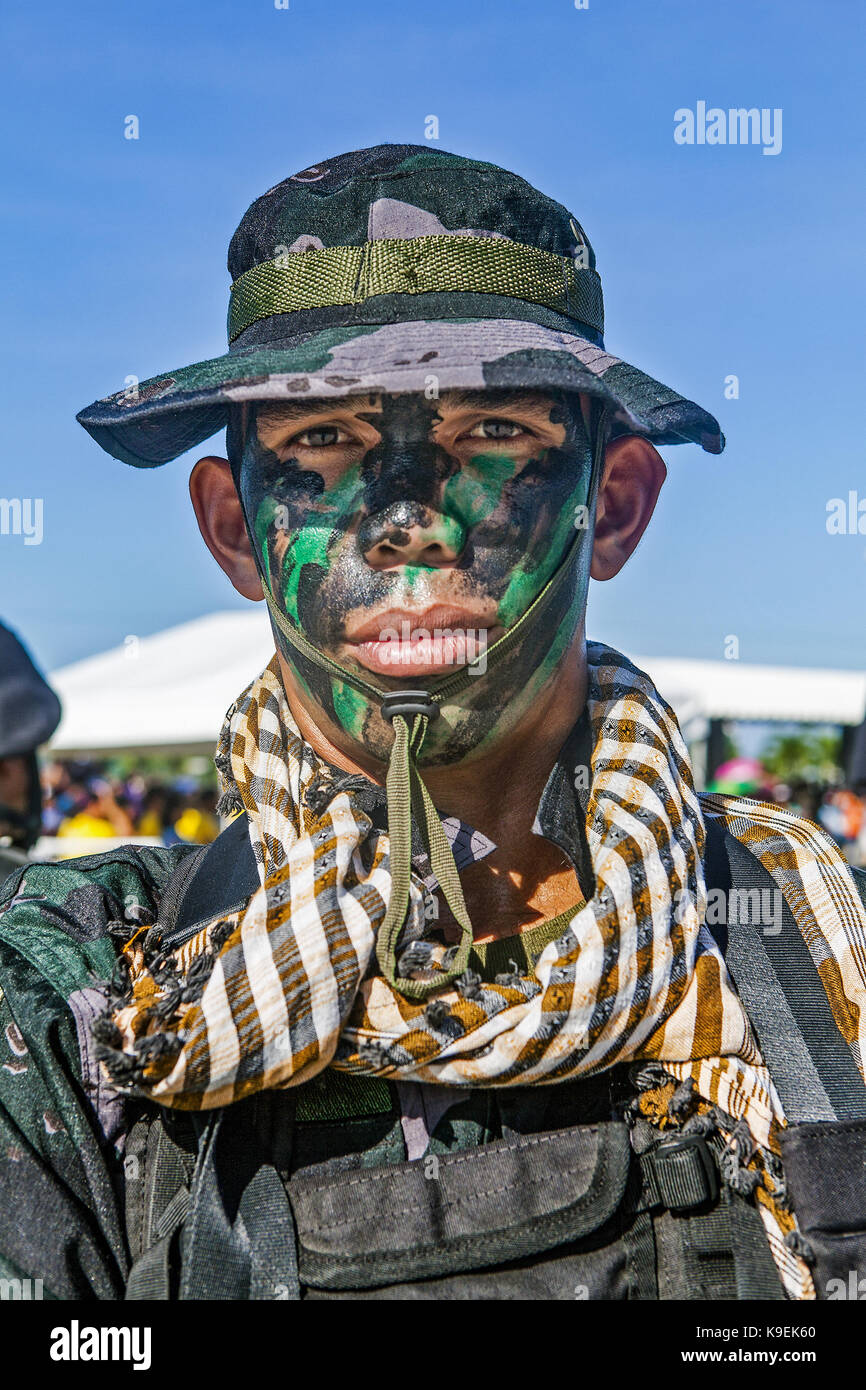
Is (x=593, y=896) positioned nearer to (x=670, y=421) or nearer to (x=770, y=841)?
(x=770, y=841)

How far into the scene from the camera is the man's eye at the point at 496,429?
242cm

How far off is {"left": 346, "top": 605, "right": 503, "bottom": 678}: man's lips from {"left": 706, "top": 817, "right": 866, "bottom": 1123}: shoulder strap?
70cm

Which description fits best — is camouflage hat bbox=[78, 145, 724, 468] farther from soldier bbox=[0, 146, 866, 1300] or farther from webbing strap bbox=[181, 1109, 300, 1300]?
webbing strap bbox=[181, 1109, 300, 1300]

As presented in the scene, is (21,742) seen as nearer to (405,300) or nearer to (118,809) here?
(405,300)

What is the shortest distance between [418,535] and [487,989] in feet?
2.50

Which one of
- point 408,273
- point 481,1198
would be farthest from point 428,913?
point 408,273

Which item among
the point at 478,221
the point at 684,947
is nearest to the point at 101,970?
the point at 684,947

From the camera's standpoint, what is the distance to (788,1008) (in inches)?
94.0

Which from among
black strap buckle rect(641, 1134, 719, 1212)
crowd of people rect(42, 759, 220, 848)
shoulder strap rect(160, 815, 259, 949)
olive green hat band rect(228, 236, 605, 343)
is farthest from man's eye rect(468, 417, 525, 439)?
crowd of people rect(42, 759, 220, 848)

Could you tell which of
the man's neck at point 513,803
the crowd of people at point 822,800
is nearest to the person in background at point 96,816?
the crowd of people at point 822,800

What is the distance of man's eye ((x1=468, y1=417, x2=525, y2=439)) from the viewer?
2420 millimetres

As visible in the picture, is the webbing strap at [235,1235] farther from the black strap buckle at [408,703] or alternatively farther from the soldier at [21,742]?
the soldier at [21,742]

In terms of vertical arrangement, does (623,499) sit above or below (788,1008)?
above
